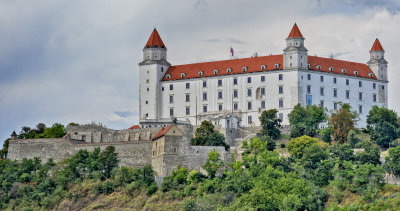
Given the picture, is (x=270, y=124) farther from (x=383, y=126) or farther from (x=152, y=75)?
(x=152, y=75)

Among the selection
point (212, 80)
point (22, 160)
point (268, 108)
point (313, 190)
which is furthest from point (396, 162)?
point (22, 160)

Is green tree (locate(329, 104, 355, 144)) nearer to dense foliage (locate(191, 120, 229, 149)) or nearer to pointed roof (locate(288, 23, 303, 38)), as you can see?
pointed roof (locate(288, 23, 303, 38))

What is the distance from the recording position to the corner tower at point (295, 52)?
282 feet

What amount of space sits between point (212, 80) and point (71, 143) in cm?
1678

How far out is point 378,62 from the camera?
9125 centimetres

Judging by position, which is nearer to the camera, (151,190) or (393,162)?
(393,162)

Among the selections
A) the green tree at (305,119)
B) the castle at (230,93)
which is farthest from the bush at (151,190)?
the green tree at (305,119)

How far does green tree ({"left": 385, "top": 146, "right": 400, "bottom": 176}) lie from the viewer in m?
65.9

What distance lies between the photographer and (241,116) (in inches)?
3415

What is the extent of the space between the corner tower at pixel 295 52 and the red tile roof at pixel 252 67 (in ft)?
3.00

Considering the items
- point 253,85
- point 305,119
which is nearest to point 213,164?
point 305,119

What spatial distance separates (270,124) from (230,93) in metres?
7.78

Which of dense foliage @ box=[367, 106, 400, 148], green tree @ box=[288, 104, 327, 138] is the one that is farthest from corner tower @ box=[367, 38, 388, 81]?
green tree @ box=[288, 104, 327, 138]

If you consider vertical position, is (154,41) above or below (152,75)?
above
